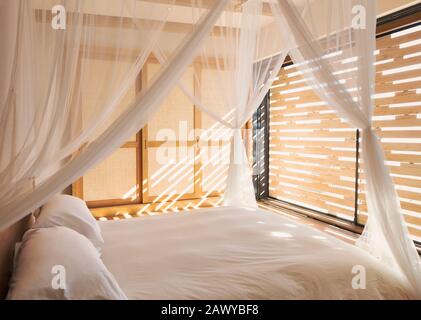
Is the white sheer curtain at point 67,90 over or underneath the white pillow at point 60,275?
over

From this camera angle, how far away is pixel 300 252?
82.5 inches

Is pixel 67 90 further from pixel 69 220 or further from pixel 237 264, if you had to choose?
pixel 237 264

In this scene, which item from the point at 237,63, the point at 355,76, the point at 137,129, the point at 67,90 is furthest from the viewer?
the point at 237,63

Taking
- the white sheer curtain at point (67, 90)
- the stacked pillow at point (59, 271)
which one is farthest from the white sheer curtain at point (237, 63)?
the stacked pillow at point (59, 271)

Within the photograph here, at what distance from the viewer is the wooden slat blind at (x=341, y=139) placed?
285 centimetres

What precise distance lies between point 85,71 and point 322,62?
1308mm

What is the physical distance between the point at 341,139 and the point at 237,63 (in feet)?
4.59

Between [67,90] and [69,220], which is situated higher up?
[67,90]

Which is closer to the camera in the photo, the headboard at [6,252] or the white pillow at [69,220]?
the headboard at [6,252]

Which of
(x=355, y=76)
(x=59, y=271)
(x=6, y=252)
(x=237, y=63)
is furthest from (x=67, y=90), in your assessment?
(x=237, y=63)

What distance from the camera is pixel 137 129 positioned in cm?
175

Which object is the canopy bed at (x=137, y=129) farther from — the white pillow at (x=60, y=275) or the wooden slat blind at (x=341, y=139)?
the wooden slat blind at (x=341, y=139)
